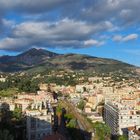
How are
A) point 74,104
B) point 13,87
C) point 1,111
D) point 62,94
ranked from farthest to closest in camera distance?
point 62,94 < point 13,87 < point 74,104 < point 1,111

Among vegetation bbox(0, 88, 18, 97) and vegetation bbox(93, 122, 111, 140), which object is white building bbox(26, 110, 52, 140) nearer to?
vegetation bbox(93, 122, 111, 140)

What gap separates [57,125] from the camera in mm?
57719

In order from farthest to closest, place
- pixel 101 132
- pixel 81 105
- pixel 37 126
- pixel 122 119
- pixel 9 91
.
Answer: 1. pixel 9 91
2. pixel 81 105
3. pixel 122 119
4. pixel 101 132
5. pixel 37 126

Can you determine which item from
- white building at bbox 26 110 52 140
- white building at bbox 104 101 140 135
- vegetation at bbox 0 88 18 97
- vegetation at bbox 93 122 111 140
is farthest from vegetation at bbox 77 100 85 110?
white building at bbox 26 110 52 140

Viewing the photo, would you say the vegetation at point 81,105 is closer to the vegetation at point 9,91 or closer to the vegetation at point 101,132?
the vegetation at point 9,91

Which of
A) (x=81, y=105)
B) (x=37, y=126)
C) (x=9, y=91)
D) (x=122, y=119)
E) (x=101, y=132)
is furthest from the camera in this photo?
(x=9, y=91)

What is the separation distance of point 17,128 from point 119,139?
44.7 feet

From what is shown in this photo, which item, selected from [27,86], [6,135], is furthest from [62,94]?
[6,135]

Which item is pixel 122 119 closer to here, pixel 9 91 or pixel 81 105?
pixel 81 105

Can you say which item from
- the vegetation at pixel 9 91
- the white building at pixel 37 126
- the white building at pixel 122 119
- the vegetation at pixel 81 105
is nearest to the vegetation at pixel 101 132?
the white building at pixel 122 119

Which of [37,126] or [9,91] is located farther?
[9,91]

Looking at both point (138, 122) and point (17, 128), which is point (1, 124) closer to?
point (17, 128)

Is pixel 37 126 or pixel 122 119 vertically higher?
pixel 37 126

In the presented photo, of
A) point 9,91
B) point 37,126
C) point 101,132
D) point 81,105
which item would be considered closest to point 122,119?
point 101,132
